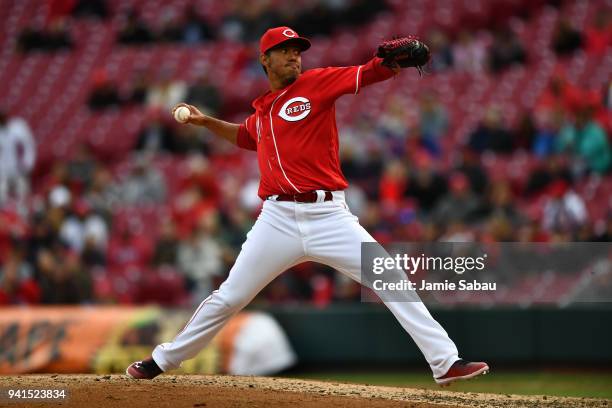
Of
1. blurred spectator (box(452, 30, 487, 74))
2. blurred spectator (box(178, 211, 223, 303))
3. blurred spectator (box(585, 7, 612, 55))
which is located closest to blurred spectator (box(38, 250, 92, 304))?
blurred spectator (box(178, 211, 223, 303))

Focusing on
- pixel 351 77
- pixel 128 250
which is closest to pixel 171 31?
pixel 128 250

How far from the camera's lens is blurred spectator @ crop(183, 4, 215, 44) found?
17.2m

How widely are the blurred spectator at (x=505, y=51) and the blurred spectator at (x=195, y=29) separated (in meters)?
4.99

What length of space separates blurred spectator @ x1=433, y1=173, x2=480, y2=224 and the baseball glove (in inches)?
227

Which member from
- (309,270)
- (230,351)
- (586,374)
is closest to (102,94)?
(309,270)

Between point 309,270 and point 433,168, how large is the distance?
196 cm

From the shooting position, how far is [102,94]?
53.8ft

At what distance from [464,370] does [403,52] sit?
1741mm

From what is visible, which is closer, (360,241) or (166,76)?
(360,241)

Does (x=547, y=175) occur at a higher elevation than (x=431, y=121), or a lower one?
lower

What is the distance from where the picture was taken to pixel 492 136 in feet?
41.8

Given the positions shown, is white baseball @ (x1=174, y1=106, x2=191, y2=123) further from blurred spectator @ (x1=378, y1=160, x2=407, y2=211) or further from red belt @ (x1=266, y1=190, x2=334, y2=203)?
blurred spectator @ (x1=378, y1=160, x2=407, y2=211)

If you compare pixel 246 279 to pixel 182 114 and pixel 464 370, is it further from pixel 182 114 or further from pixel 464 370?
pixel 464 370

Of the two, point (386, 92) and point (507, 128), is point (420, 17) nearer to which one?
point (386, 92)
